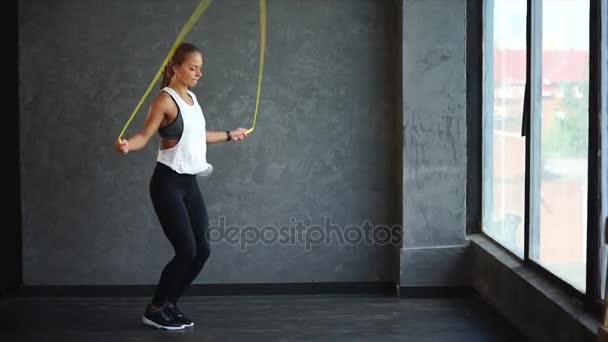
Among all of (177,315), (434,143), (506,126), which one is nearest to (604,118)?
(506,126)

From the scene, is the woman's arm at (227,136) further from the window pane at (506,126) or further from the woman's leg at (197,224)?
the window pane at (506,126)

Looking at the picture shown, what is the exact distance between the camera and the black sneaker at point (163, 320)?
491cm

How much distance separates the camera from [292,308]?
5.45 meters

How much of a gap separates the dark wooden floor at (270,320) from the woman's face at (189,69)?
4.46 ft

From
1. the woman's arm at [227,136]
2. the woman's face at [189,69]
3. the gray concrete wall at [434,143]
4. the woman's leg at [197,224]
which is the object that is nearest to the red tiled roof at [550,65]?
the gray concrete wall at [434,143]

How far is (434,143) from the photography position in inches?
224

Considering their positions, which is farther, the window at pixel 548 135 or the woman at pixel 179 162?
the woman at pixel 179 162

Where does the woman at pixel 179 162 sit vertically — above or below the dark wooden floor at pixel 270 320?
above

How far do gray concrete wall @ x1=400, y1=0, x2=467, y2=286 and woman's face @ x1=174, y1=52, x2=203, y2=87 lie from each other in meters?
1.50

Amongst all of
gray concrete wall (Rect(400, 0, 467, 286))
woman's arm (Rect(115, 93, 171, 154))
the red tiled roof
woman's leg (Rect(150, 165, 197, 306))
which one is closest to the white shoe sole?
woman's leg (Rect(150, 165, 197, 306))

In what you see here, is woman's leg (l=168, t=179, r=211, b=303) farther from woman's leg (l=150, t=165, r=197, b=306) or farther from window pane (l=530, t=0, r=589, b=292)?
window pane (l=530, t=0, r=589, b=292)

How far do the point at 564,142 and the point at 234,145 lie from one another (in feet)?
7.77

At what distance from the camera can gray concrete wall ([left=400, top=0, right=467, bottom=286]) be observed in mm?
5625

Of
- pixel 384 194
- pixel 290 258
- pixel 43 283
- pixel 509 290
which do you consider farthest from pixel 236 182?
pixel 509 290
